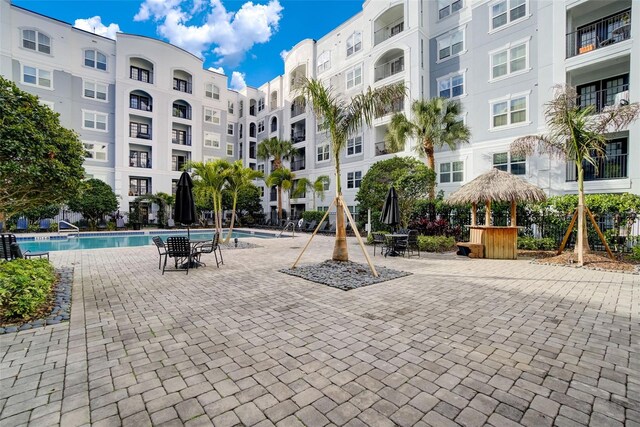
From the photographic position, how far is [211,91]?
121ft

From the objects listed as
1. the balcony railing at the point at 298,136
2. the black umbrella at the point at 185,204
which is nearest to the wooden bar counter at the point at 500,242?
the black umbrella at the point at 185,204

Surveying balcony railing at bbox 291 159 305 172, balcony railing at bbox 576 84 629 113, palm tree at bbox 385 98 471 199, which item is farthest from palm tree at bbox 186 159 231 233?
balcony railing at bbox 576 84 629 113

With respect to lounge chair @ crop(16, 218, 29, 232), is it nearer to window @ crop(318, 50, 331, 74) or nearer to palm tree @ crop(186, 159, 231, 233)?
palm tree @ crop(186, 159, 231, 233)

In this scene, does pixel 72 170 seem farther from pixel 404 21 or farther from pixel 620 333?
pixel 404 21

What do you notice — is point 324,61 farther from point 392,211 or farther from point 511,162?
point 392,211

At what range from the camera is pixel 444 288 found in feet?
21.6

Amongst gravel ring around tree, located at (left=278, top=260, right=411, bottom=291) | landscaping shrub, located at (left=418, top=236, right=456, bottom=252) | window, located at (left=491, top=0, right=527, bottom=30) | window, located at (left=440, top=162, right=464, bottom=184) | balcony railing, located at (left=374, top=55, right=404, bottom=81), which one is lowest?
gravel ring around tree, located at (left=278, top=260, right=411, bottom=291)

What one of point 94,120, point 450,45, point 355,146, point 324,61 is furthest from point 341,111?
point 94,120

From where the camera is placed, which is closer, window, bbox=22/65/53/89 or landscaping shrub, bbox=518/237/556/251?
landscaping shrub, bbox=518/237/556/251

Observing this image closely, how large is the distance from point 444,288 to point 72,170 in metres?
8.98

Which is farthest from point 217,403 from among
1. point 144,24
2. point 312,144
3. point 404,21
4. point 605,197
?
point 144,24

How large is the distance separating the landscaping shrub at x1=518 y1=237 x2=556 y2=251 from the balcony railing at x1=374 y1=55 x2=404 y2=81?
53.6 ft

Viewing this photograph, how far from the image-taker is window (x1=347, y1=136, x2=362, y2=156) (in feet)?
84.8

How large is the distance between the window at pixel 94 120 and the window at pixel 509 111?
34948 mm
